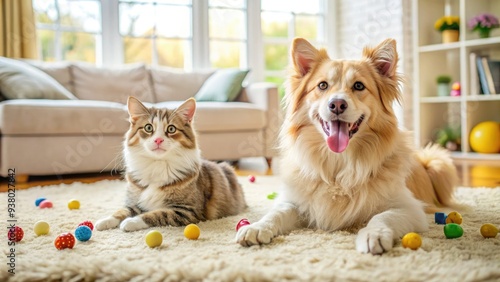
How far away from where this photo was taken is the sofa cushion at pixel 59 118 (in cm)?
354

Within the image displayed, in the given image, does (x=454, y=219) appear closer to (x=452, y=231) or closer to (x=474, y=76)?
(x=452, y=231)

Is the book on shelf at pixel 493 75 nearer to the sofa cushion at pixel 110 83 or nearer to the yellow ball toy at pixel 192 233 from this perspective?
the sofa cushion at pixel 110 83

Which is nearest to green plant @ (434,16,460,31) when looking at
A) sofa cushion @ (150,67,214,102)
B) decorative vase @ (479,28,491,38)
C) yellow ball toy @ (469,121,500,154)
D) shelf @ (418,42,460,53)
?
shelf @ (418,42,460,53)

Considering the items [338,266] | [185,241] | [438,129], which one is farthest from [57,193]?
[438,129]

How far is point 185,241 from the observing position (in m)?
1.67

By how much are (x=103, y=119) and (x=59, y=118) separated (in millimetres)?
355

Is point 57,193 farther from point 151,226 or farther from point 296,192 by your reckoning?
point 296,192

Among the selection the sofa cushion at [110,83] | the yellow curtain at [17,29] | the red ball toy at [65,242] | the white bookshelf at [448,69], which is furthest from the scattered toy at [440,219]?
the yellow curtain at [17,29]

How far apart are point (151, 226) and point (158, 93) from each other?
11.2 feet

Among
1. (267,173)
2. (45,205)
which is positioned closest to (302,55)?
(45,205)

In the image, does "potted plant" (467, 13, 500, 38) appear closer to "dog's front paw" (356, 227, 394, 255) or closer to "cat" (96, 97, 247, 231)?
"cat" (96, 97, 247, 231)

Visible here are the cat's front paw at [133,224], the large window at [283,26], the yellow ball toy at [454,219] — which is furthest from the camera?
the large window at [283,26]

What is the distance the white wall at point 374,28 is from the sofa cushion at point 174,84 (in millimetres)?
2137

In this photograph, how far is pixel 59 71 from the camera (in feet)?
15.6
